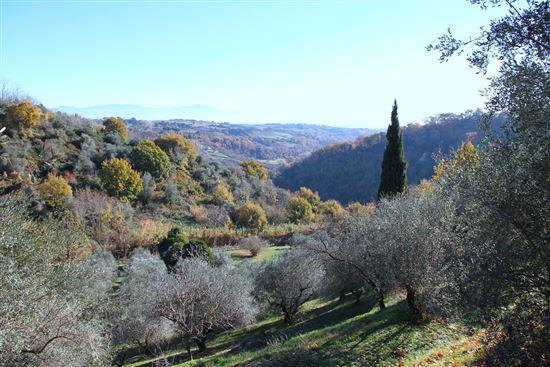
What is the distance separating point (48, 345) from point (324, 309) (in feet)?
59.1

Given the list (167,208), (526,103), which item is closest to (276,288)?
(526,103)

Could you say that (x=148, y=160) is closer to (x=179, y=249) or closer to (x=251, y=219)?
(x=251, y=219)

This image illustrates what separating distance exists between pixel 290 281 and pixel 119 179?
34832 millimetres

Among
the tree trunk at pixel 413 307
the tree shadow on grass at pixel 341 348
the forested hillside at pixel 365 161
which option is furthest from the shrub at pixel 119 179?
the forested hillside at pixel 365 161

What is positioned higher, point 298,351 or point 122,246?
point 298,351

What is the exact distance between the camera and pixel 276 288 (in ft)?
79.8

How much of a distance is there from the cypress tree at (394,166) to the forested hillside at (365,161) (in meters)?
50.2

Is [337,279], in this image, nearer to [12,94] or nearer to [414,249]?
[414,249]

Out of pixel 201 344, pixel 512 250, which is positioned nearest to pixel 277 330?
pixel 201 344

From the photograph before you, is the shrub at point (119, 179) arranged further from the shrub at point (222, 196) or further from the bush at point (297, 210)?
the bush at point (297, 210)

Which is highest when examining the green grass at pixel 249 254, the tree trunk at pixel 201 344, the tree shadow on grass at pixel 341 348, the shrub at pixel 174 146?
the shrub at pixel 174 146

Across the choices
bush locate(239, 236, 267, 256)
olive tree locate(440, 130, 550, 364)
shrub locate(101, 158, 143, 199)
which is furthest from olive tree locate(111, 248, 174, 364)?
shrub locate(101, 158, 143, 199)

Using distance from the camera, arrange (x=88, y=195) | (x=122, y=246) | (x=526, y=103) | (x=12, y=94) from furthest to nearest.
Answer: (x=12, y=94) → (x=88, y=195) → (x=122, y=246) → (x=526, y=103)

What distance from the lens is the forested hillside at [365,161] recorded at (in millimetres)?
85562
